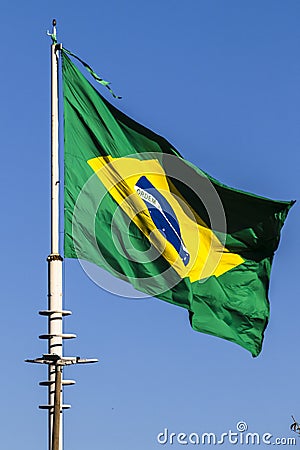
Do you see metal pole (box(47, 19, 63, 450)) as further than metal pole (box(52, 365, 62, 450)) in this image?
Yes

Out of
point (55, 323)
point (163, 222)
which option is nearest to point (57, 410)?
point (55, 323)

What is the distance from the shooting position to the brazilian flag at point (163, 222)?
2406 cm

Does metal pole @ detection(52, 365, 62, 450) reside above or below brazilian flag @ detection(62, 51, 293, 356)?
below

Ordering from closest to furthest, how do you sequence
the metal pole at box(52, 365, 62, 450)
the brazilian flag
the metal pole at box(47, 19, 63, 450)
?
1. the metal pole at box(52, 365, 62, 450)
2. the metal pole at box(47, 19, 63, 450)
3. the brazilian flag

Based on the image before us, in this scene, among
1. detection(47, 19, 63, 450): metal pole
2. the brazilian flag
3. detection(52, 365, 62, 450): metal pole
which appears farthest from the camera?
the brazilian flag

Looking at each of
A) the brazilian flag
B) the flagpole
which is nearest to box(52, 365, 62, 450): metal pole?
the flagpole

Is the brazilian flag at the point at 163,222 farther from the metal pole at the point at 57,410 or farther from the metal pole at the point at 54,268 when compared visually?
the metal pole at the point at 57,410

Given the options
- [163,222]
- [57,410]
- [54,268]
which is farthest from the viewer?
[163,222]

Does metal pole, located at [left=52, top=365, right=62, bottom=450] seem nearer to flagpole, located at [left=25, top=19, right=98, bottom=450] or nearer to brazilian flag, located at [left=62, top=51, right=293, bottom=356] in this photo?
flagpole, located at [left=25, top=19, right=98, bottom=450]

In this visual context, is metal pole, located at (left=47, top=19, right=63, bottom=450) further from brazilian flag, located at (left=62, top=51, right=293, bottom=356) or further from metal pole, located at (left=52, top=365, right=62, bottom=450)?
brazilian flag, located at (left=62, top=51, right=293, bottom=356)

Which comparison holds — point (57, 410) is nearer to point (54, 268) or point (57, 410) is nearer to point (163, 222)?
point (54, 268)

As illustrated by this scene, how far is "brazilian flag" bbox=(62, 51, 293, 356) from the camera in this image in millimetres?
24062

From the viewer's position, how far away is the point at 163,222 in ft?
84.6

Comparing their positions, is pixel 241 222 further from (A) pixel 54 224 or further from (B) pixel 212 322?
(A) pixel 54 224
